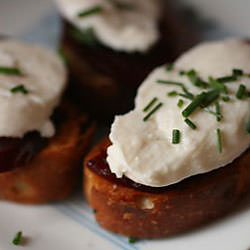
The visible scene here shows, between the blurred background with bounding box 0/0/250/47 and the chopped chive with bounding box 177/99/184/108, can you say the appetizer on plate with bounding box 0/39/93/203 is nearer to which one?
the chopped chive with bounding box 177/99/184/108

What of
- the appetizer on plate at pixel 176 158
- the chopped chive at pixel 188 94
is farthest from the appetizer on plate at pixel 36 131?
the chopped chive at pixel 188 94

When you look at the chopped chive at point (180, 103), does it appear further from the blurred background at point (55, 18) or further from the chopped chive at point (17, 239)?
the blurred background at point (55, 18)

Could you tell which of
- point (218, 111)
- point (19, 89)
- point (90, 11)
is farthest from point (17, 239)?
point (90, 11)

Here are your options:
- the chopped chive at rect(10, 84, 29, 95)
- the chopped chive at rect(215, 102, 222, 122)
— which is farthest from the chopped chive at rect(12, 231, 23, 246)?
the chopped chive at rect(215, 102, 222, 122)

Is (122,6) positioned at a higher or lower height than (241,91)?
lower

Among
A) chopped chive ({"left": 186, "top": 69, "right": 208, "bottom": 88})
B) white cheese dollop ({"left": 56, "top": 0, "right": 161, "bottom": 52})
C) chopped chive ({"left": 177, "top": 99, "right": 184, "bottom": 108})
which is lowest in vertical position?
white cheese dollop ({"left": 56, "top": 0, "right": 161, "bottom": 52})

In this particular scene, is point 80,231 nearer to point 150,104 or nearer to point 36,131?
point 36,131
